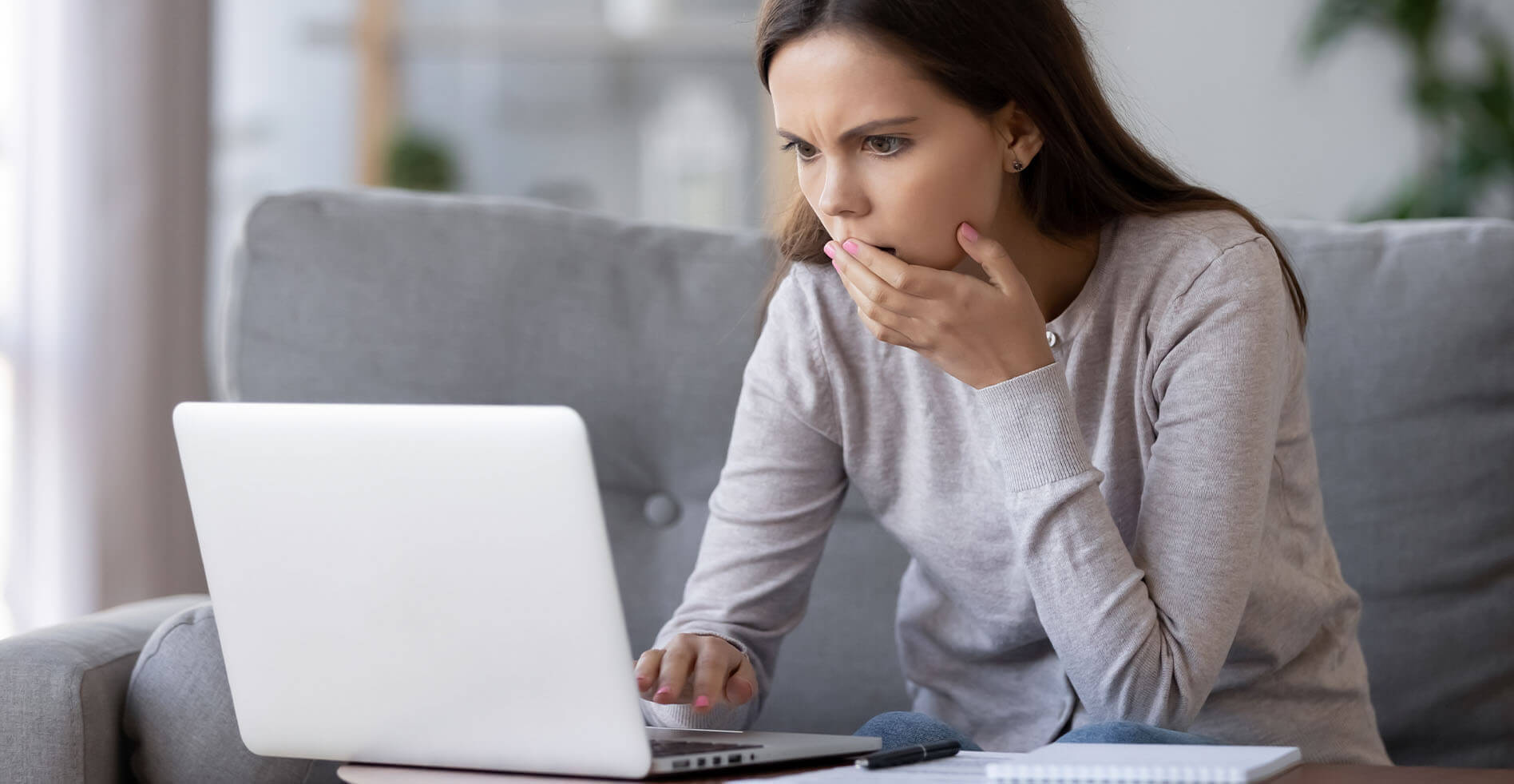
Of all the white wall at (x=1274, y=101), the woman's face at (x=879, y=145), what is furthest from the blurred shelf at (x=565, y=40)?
the woman's face at (x=879, y=145)

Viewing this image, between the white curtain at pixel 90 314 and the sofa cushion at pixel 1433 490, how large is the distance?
172 centimetres

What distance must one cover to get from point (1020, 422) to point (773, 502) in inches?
12.0

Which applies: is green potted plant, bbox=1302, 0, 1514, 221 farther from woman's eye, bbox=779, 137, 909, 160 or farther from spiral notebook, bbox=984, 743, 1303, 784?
spiral notebook, bbox=984, 743, 1303, 784

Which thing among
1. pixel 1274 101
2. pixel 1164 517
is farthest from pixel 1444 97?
pixel 1164 517

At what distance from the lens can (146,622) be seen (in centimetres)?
129

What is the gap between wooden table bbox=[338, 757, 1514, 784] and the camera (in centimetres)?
73

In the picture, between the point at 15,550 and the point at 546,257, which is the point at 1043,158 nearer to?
the point at 546,257

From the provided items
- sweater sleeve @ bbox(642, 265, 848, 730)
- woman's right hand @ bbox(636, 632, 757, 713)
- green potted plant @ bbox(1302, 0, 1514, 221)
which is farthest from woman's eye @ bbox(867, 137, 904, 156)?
green potted plant @ bbox(1302, 0, 1514, 221)

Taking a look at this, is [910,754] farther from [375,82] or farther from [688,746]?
[375,82]

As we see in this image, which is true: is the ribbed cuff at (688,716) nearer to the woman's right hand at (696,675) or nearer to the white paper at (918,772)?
the woman's right hand at (696,675)

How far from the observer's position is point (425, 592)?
749 mm

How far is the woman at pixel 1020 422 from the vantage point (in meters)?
1.00

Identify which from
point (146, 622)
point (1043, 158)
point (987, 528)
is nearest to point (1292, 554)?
point (987, 528)

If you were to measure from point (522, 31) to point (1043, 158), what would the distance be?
10.9 ft
